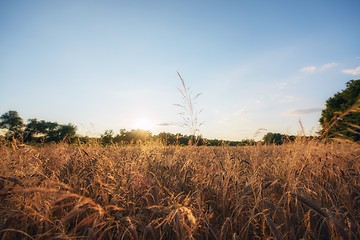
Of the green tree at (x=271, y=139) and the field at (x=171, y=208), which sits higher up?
the green tree at (x=271, y=139)

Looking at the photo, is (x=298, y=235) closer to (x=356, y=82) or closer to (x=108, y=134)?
(x=108, y=134)

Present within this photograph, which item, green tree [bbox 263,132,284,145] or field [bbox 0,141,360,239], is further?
green tree [bbox 263,132,284,145]

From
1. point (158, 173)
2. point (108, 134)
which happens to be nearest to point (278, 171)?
point (158, 173)

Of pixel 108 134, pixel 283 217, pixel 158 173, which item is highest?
pixel 108 134

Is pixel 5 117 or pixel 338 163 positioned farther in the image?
pixel 5 117

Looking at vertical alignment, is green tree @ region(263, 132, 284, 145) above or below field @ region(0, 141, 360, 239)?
above

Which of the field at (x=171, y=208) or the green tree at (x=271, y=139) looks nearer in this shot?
the field at (x=171, y=208)

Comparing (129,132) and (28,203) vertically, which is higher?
(129,132)

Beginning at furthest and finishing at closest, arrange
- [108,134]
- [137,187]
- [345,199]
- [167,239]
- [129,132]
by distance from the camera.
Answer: [129,132] → [108,134] → [137,187] → [345,199] → [167,239]

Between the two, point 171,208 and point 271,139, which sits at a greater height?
point 271,139

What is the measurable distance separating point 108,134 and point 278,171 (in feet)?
66.6

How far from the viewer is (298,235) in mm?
1930

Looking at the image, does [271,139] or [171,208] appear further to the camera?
[271,139]

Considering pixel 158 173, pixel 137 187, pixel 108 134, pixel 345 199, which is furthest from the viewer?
pixel 108 134
